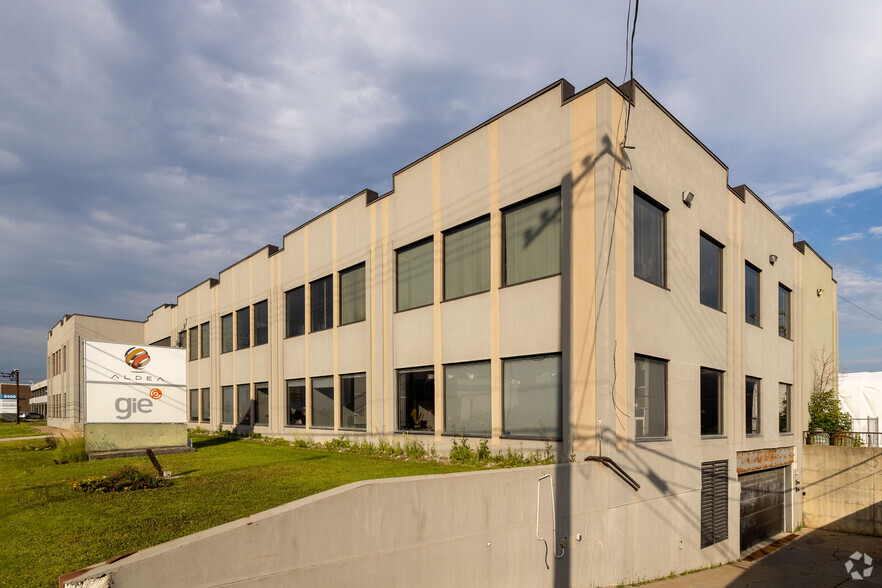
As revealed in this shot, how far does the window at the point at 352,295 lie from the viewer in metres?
19.9

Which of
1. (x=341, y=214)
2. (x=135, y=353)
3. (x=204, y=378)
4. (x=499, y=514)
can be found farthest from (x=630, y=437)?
(x=204, y=378)

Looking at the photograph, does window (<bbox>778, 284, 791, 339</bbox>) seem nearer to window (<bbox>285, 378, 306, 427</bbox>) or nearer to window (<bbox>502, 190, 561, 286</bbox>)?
window (<bbox>502, 190, 561, 286</bbox>)

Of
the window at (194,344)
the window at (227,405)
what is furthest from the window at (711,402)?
the window at (194,344)

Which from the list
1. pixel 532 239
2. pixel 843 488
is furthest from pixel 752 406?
pixel 532 239

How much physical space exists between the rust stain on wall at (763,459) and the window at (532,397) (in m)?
8.03

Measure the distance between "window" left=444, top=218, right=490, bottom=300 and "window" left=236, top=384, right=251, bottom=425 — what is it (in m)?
15.1

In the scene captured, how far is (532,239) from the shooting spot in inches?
559

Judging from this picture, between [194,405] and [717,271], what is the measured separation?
28378 mm

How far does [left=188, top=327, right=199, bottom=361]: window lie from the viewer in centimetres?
3397

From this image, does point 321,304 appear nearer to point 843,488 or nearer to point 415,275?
point 415,275

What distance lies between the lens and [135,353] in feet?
65.5

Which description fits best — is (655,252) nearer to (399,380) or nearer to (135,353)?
(399,380)

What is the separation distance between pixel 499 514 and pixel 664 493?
6017mm

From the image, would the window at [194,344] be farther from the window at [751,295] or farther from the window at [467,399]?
the window at [751,295]
